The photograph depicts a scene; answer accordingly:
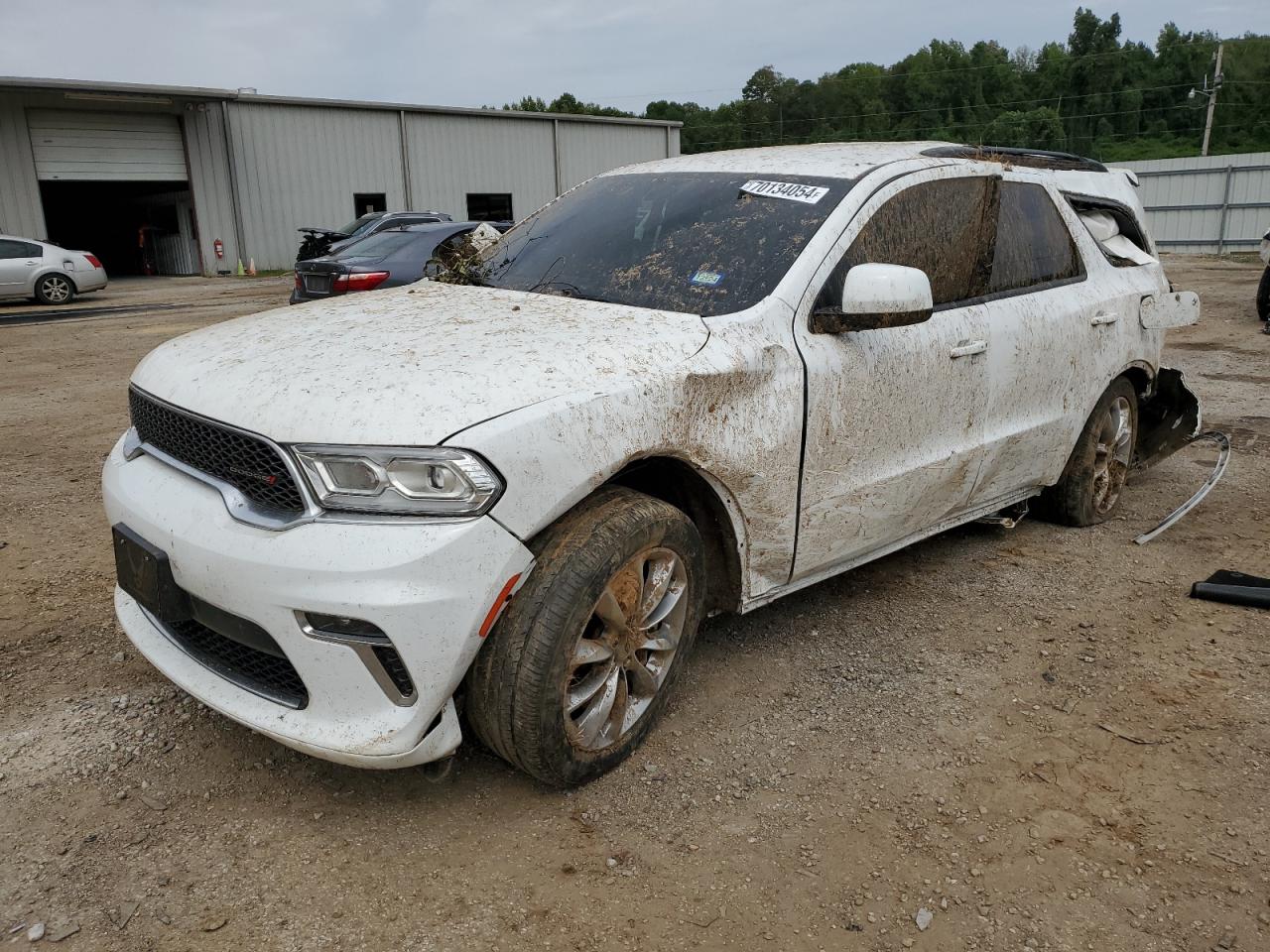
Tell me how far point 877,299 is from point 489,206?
93.6 ft

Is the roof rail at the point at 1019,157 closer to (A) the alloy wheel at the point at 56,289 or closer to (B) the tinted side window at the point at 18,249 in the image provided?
(B) the tinted side window at the point at 18,249

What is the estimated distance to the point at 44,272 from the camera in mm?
17281

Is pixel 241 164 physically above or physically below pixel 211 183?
above

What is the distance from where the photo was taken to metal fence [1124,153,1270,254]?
79.9 ft

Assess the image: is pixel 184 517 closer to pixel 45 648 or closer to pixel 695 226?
pixel 45 648

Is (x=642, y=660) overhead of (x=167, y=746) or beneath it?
overhead

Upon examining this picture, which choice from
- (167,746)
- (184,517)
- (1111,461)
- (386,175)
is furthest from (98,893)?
(386,175)

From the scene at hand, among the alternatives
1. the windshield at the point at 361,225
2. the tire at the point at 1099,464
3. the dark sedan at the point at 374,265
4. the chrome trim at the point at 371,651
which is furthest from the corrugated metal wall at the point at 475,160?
the chrome trim at the point at 371,651

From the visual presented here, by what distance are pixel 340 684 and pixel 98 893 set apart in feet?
2.48

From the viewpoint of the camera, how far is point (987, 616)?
12.7 feet

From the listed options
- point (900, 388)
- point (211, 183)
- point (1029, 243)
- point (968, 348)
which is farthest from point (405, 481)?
point (211, 183)

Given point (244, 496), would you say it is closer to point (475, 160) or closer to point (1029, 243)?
point (1029, 243)

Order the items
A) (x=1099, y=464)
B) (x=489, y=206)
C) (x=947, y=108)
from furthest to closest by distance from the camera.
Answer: (x=947, y=108) < (x=489, y=206) < (x=1099, y=464)

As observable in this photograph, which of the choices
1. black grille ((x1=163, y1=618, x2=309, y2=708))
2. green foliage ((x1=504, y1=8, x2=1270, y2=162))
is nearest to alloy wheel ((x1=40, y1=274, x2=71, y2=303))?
black grille ((x1=163, y1=618, x2=309, y2=708))
